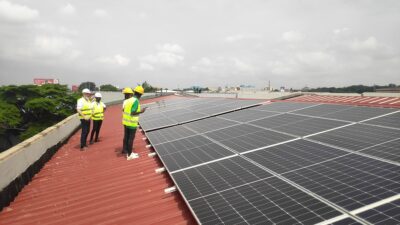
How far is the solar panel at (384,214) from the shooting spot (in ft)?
9.80

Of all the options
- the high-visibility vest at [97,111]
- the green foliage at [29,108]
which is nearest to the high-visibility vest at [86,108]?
the high-visibility vest at [97,111]

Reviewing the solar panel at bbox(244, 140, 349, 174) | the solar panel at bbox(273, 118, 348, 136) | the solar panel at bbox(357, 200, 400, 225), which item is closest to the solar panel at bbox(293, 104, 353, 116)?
the solar panel at bbox(273, 118, 348, 136)

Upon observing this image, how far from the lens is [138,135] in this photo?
12.3 metres

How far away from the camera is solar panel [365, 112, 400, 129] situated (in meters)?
6.52

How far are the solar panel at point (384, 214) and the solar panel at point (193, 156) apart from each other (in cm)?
342

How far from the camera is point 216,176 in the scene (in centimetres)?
531

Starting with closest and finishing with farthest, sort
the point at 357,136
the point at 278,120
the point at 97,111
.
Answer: the point at 357,136 < the point at 278,120 < the point at 97,111

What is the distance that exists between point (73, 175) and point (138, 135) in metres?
4.18

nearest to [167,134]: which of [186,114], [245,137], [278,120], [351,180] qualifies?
[245,137]

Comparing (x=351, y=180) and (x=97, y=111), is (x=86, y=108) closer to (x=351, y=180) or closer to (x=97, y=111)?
(x=97, y=111)

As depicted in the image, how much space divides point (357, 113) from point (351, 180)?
467cm

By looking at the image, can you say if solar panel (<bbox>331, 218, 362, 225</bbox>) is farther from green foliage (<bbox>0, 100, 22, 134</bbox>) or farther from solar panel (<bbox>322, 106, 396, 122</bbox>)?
green foliage (<bbox>0, 100, 22, 134</bbox>)

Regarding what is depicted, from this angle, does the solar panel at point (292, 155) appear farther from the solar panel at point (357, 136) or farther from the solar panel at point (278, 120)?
the solar panel at point (278, 120)

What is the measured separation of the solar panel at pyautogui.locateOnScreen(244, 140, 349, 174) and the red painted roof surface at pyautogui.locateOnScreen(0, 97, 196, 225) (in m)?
1.67
